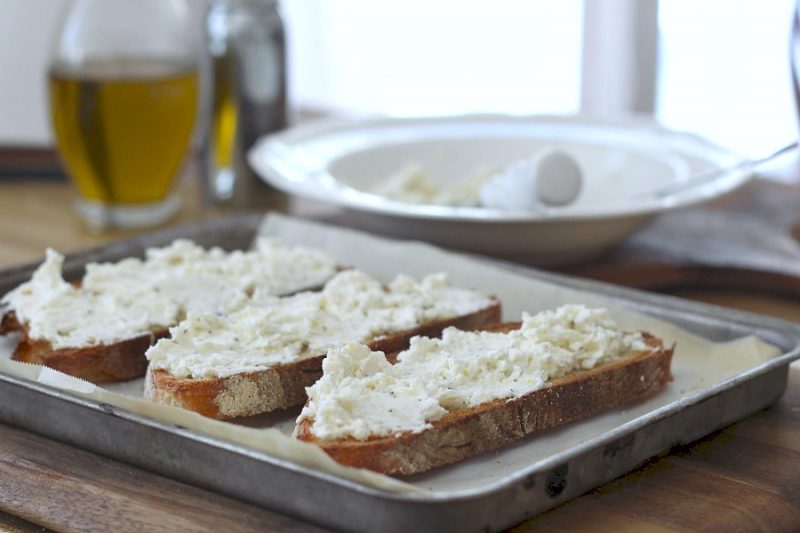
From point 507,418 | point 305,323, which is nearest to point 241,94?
point 305,323

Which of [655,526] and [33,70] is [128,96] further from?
[655,526]

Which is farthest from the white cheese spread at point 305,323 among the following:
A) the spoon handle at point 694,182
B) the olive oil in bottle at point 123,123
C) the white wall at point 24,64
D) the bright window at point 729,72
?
the bright window at point 729,72

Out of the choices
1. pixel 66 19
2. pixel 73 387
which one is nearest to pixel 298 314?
pixel 73 387

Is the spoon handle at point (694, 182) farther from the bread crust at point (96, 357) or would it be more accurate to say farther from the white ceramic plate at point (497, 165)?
the bread crust at point (96, 357)

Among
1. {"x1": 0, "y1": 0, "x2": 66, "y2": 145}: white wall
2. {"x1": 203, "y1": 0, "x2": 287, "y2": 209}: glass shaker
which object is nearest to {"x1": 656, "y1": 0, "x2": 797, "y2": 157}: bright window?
{"x1": 203, "y1": 0, "x2": 287, "y2": 209}: glass shaker

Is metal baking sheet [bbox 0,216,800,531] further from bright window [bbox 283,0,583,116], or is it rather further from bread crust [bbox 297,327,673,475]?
bright window [bbox 283,0,583,116]

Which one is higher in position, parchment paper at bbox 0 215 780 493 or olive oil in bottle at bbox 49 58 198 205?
olive oil in bottle at bbox 49 58 198 205
